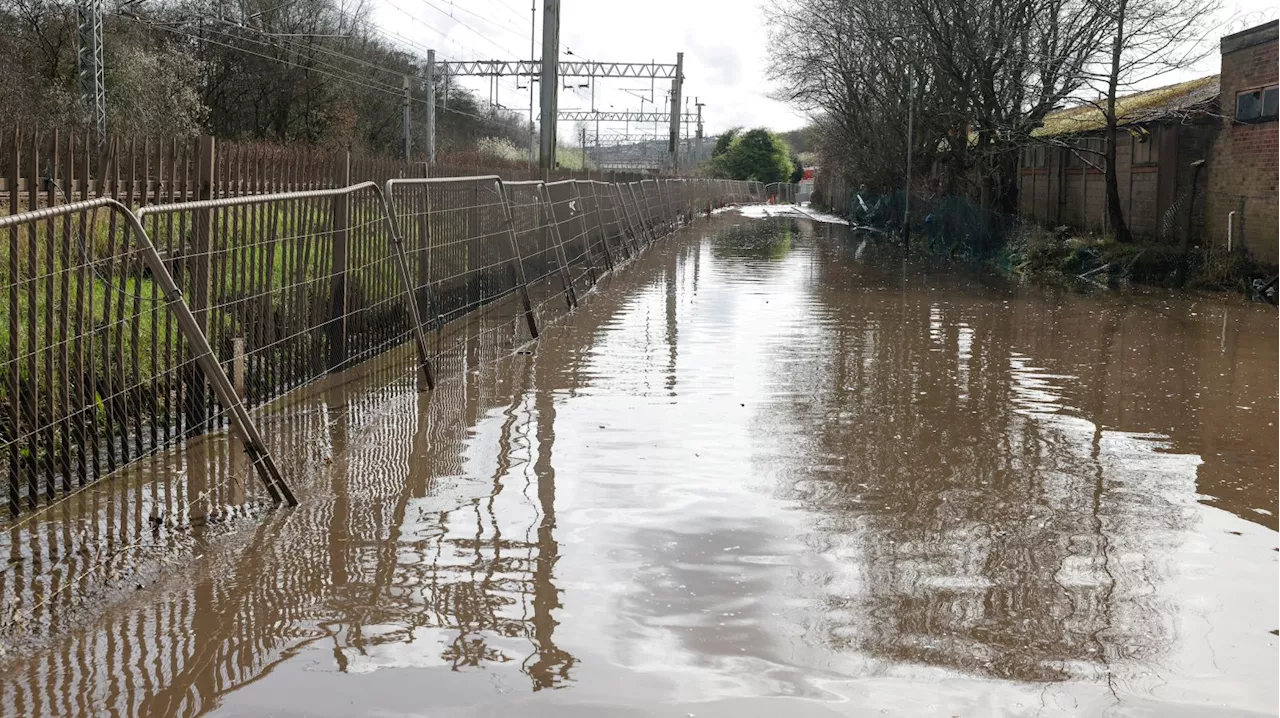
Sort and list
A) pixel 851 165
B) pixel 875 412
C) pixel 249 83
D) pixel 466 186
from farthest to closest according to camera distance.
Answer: pixel 851 165, pixel 249 83, pixel 466 186, pixel 875 412

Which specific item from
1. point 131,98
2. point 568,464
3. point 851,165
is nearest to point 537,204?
point 568,464

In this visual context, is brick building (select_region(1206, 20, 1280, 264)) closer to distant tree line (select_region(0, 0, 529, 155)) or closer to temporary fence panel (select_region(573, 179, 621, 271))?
temporary fence panel (select_region(573, 179, 621, 271))

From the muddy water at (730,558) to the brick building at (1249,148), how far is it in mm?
11895

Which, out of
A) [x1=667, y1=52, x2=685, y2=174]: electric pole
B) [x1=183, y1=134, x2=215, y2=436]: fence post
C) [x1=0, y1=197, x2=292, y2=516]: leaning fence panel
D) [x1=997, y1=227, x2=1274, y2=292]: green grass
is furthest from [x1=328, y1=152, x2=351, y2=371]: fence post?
[x1=667, y1=52, x2=685, y2=174]: electric pole

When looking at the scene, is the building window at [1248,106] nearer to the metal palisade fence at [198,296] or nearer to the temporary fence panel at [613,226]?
the temporary fence panel at [613,226]

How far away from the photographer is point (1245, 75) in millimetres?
24125

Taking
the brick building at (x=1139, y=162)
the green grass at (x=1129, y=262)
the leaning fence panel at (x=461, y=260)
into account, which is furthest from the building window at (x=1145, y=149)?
the leaning fence panel at (x=461, y=260)

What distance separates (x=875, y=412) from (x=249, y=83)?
45.9 meters

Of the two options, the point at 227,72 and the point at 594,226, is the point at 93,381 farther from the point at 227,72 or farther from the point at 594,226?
the point at 227,72

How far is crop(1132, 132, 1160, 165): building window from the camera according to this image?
91.2 ft

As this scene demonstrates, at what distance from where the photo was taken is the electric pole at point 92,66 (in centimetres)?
3381

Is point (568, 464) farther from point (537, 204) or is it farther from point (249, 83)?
point (249, 83)

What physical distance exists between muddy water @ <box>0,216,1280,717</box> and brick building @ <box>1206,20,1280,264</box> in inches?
468

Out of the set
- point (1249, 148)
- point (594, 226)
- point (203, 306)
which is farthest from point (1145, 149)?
point (203, 306)
